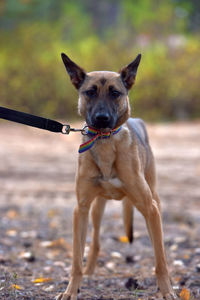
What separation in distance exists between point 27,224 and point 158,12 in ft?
58.8

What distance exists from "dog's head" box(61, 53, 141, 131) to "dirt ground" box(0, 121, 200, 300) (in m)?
1.46

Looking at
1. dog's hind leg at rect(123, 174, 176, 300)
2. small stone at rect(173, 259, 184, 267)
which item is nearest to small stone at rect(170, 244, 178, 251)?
small stone at rect(173, 259, 184, 267)

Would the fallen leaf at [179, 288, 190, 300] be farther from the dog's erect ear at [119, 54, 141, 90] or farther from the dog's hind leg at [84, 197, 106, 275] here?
the dog's erect ear at [119, 54, 141, 90]

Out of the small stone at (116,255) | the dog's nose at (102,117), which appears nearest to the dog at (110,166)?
the dog's nose at (102,117)

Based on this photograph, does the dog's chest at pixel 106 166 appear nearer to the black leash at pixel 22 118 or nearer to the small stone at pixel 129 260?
the black leash at pixel 22 118

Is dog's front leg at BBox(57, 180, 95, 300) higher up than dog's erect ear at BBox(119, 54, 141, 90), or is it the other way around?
dog's erect ear at BBox(119, 54, 141, 90)

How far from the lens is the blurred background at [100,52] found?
65.5ft

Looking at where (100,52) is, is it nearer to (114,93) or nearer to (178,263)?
(178,263)

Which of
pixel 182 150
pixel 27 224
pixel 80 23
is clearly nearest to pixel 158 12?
pixel 80 23

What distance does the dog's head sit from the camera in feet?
12.8

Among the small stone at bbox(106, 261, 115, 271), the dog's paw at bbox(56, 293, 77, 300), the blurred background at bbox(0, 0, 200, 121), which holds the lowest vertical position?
the dog's paw at bbox(56, 293, 77, 300)

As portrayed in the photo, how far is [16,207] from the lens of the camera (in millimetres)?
8125

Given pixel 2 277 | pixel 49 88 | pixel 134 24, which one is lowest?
pixel 2 277

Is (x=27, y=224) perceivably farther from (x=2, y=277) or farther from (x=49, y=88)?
(x=49, y=88)
